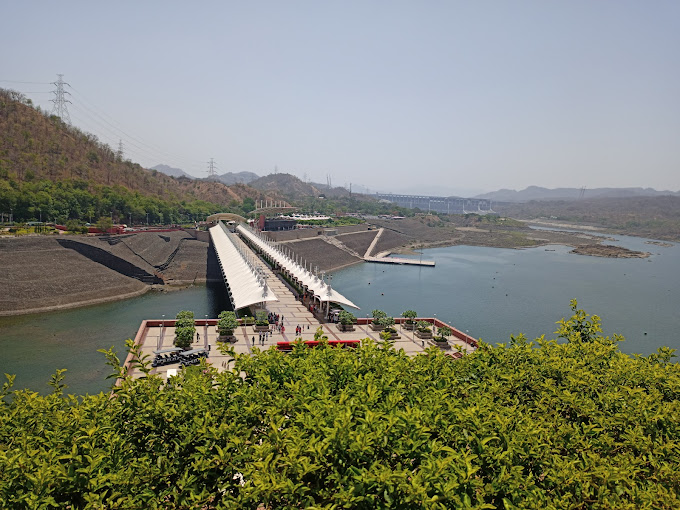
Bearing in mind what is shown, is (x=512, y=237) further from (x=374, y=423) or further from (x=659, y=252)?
(x=374, y=423)

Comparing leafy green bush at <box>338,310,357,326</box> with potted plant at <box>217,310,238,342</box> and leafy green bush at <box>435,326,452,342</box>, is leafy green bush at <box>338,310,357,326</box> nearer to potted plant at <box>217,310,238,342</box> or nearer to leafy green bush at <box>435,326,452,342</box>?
leafy green bush at <box>435,326,452,342</box>

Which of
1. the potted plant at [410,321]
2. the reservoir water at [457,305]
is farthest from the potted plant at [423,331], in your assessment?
the reservoir water at [457,305]

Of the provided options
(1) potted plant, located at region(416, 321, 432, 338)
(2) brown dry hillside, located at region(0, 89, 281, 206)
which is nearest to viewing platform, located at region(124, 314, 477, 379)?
(1) potted plant, located at region(416, 321, 432, 338)

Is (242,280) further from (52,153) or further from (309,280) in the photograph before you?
(52,153)

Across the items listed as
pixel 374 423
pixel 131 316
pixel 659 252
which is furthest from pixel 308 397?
pixel 659 252

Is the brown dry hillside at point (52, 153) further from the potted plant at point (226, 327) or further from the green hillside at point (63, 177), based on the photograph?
the potted plant at point (226, 327)

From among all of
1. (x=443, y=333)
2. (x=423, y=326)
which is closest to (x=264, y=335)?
(x=423, y=326)
